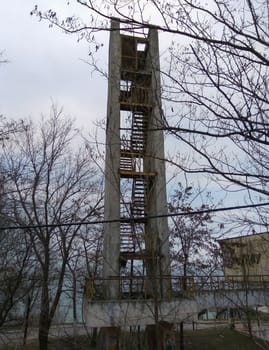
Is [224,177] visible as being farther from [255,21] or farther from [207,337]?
[207,337]

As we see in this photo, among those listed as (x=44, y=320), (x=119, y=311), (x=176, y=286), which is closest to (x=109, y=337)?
(x=119, y=311)

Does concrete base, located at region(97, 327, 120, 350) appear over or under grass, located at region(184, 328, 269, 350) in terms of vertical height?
over

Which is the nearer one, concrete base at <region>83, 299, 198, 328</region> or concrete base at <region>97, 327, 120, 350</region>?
concrete base at <region>83, 299, 198, 328</region>

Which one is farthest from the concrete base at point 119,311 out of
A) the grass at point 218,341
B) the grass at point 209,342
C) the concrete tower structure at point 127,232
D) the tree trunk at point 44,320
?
the grass at point 218,341

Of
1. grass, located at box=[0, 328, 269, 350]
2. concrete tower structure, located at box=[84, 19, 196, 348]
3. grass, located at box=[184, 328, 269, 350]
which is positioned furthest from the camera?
grass, located at box=[184, 328, 269, 350]

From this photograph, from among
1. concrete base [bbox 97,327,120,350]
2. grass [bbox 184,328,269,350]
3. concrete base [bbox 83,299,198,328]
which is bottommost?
grass [bbox 184,328,269,350]

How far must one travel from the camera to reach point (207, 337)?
2233 centimetres

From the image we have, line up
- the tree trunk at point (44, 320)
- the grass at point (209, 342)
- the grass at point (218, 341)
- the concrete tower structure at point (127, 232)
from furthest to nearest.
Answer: the grass at point (218, 341), the grass at point (209, 342), the tree trunk at point (44, 320), the concrete tower structure at point (127, 232)

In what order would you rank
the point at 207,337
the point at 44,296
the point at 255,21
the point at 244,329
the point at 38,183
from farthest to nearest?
the point at 244,329 < the point at 207,337 < the point at 38,183 < the point at 44,296 < the point at 255,21

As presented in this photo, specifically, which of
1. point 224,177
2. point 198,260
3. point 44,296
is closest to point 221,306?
point 198,260

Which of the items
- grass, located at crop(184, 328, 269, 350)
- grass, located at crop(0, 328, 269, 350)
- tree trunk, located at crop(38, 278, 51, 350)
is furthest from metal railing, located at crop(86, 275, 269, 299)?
grass, located at crop(184, 328, 269, 350)

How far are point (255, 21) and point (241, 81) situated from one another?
57 centimetres

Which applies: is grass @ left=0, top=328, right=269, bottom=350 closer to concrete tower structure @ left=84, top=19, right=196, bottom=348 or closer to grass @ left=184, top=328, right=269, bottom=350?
grass @ left=184, top=328, right=269, bottom=350

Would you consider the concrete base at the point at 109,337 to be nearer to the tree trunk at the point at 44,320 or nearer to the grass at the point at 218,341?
the tree trunk at the point at 44,320
